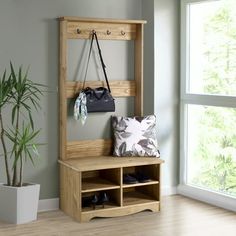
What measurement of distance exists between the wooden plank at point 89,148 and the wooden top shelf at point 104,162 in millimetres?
82

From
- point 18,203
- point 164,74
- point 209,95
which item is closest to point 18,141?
point 18,203

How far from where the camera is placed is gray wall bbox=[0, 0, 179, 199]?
4543mm

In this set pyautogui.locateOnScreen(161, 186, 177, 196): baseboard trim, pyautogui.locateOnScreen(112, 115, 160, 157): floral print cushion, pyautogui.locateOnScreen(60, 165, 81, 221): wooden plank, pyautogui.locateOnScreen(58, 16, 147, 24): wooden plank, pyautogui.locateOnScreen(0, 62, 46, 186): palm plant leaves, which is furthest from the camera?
pyautogui.locateOnScreen(161, 186, 177, 196): baseboard trim

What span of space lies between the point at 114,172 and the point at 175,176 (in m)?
0.93

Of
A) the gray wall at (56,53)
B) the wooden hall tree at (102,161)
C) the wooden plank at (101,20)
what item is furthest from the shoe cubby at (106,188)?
the wooden plank at (101,20)

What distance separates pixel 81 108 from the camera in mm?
4684

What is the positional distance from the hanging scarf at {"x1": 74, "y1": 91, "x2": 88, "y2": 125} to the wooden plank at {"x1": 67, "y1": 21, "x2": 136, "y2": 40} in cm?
58

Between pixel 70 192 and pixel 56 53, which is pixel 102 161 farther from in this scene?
pixel 56 53

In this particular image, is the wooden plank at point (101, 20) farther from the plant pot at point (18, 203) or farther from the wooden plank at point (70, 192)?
the plant pot at point (18, 203)

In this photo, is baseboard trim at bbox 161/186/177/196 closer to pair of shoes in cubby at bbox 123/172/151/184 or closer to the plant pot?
pair of shoes in cubby at bbox 123/172/151/184

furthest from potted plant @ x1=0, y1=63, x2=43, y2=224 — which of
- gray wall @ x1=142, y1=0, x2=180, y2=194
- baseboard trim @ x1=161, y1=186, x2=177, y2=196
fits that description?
baseboard trim @ x1=161, y1=186, x2=177, y2=196

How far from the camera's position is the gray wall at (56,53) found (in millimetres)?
4543

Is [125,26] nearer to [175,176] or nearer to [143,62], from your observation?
[143,62]

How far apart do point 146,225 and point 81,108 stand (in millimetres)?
1236
